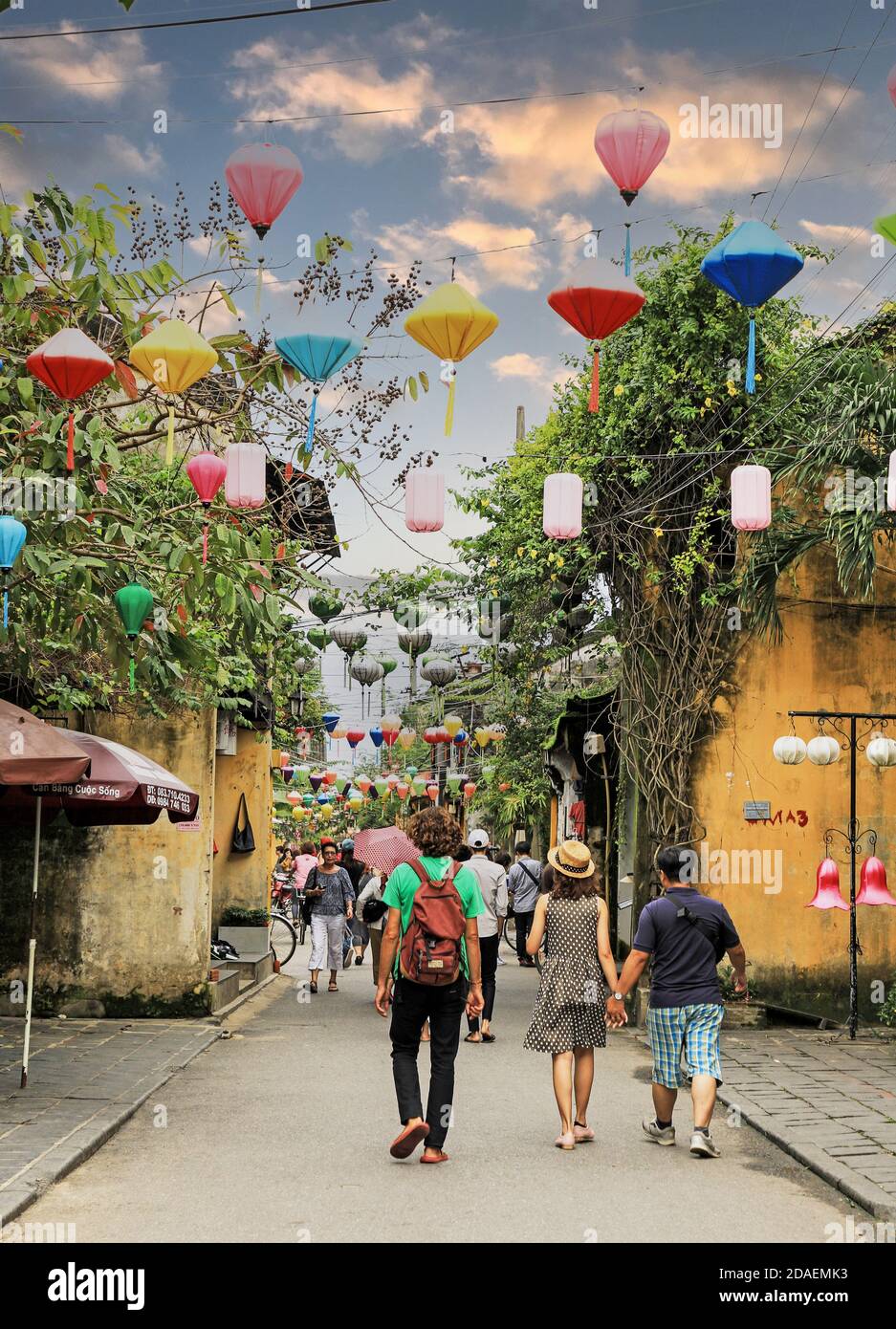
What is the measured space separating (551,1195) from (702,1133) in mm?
1373

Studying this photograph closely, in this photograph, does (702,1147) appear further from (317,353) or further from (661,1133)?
(317,353)

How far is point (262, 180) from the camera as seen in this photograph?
741cm

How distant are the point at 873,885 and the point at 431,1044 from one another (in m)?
6.41

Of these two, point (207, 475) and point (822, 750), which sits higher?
point (207, 475)

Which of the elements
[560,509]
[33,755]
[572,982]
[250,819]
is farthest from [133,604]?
[250,819]

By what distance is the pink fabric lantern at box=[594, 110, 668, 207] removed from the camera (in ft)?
23.4

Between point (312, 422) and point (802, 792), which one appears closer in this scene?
point (312, 422)

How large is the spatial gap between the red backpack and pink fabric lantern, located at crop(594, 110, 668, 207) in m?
4.00

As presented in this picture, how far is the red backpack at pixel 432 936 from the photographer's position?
743 centimetres

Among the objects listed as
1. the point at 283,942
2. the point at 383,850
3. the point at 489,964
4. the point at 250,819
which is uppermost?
the point at 250,819

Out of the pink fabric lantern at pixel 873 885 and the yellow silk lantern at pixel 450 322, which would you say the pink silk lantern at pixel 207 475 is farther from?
the pink fabric lantern at pixel 873 885

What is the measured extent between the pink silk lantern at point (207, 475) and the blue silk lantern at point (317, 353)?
1394 mm

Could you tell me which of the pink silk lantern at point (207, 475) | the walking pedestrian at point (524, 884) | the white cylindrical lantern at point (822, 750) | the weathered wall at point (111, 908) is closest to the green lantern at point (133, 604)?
the pink silk lantern at point (207, 475)
